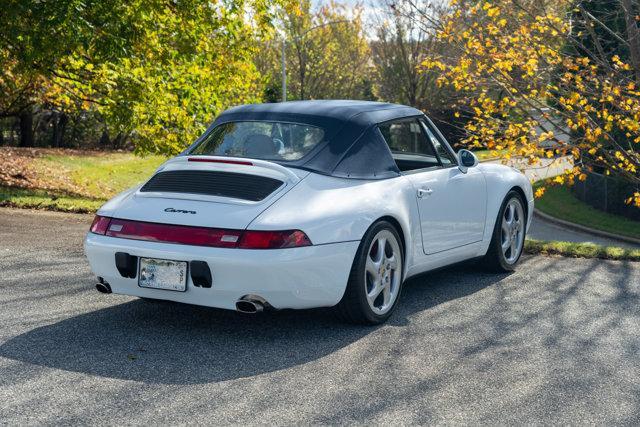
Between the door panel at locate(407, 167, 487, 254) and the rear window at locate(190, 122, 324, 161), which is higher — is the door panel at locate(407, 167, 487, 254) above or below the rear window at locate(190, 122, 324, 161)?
below

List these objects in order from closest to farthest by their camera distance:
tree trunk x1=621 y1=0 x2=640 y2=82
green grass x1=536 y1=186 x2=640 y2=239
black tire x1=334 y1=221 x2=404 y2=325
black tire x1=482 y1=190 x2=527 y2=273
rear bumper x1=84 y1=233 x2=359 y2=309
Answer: rear bumper x1=84 y1=233 x2=359 y2=309, black tire x1=334 y1=221 x2=404 y2=325, black tire x1=482 y1=190 x2=527 y2=273, tree trunk x1=621 y1=0 x2=640 y2=82, green grass x1=536 y1=186 x2=640 y2=239

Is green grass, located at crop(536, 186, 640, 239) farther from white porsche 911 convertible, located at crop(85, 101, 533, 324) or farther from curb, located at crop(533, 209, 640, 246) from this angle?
white porsche 911 convertible, located at crop(85, 101, 533, 324)

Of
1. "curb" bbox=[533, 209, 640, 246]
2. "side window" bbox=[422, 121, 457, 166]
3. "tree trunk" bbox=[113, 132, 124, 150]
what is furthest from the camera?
"tree trunk" bbox=[113, 132, 124, 150]

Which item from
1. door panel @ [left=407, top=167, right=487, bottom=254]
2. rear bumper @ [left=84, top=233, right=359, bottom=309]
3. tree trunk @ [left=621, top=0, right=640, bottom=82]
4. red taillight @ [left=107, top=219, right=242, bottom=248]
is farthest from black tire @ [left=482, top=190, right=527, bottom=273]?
tree trunk @ [left=621, top=0, right=640, bottom=82]

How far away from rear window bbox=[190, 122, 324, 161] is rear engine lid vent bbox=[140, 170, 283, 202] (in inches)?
17.6

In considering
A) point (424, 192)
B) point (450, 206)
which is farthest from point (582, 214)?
point (424, 192)

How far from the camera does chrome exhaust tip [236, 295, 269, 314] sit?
550 cm

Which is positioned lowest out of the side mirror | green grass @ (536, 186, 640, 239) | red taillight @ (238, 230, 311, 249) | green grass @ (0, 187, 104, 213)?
green grass @ (536, 186, 640, 239)

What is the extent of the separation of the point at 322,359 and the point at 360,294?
0.69 metres

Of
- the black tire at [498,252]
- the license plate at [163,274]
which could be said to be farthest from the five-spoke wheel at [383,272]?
the black tire at [498,252]

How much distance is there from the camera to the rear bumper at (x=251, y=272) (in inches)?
213

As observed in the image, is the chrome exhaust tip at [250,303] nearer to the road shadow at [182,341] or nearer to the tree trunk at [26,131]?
the road shadow at [182,341]

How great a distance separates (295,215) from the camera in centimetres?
561

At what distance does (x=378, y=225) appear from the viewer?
612 centimetres
